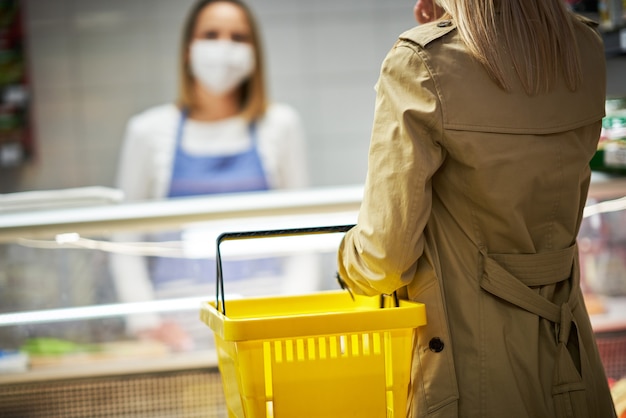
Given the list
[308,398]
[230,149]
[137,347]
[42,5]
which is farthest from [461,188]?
[42,5]

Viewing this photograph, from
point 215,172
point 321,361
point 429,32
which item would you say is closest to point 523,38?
point 429,32

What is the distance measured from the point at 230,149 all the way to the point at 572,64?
4.15 m

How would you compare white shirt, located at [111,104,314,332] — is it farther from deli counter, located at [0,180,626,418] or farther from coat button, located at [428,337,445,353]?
coat button, located at [428,337,445,353]

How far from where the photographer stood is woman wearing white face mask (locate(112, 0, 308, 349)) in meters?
4.89

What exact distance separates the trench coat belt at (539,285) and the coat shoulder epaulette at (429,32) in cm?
40

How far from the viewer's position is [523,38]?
1401mm

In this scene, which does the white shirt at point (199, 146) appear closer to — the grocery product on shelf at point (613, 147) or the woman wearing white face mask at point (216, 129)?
the woman wearing white face mask at point (216, 129)

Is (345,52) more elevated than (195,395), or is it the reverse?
(345,52)

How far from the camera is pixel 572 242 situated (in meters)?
1.52

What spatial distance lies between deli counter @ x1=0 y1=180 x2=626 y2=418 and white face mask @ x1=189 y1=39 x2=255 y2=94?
2708mm

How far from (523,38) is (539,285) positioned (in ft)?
1.50

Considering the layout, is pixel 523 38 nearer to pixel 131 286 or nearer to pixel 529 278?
pixel 529 278

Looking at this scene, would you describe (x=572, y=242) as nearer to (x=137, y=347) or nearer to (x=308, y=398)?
(x=308, y=398)

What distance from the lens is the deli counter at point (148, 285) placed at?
2.30 metres
